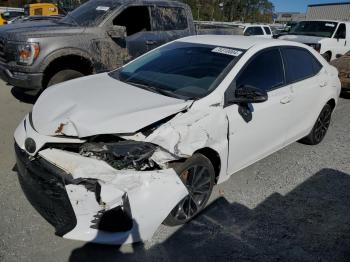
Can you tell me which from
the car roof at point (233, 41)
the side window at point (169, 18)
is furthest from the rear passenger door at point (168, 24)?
the car roof at point (233, 41)

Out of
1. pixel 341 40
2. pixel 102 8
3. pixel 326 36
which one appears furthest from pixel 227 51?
pixel 341 40

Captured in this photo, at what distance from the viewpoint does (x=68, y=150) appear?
110 inches

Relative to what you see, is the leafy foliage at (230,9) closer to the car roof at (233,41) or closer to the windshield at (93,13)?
the windshield at (93,13)

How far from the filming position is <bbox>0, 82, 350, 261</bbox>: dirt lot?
2773 mm

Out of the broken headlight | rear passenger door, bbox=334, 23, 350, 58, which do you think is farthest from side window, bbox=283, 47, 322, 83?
rear passenger door, bbox=334, 23, 350, 58

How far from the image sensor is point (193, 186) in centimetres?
312

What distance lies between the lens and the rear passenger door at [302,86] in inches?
162

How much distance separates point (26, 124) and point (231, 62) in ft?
6.78

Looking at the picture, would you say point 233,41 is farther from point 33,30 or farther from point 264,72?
point 33,30

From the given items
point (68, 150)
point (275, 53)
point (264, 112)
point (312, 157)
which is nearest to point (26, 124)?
point (68, 150)

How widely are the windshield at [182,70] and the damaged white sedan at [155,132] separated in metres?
0.01

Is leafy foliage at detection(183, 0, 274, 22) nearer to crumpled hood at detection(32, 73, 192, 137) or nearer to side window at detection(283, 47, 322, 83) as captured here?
side window at detection(283, 47, 322, 83)

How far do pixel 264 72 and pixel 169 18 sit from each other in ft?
12.7

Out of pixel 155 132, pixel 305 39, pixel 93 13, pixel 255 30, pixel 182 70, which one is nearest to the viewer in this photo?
pixel 155 132
